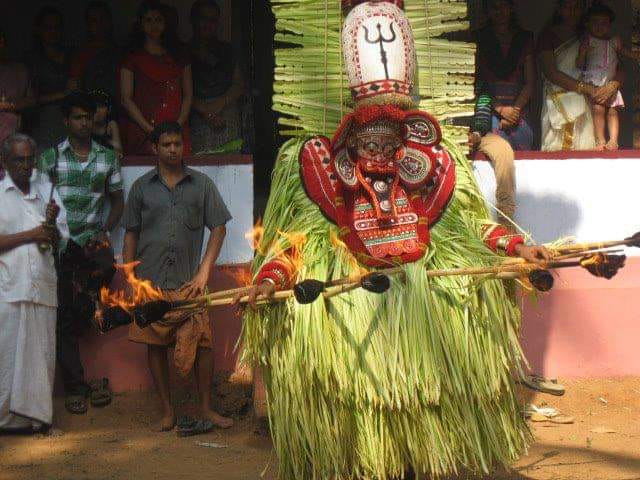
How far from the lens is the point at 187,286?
6.64 meters

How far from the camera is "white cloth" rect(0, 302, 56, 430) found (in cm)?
651

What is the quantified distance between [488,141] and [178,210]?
6.40ft

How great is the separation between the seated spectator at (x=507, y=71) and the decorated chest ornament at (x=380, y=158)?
A: 8.15 ft

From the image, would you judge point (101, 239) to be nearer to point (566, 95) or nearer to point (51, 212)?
point (51, 212)

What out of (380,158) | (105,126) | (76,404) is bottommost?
(76,404)

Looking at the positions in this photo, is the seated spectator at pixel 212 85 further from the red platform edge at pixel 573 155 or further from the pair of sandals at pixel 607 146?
the pair of sandals at pixel 607 146

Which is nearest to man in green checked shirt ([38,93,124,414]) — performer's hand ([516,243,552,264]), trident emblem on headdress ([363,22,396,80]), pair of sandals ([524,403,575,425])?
trident emblem on headdress ([363,22,396,80])

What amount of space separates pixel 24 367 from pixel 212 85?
2.15 m

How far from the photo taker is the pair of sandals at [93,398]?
22.6 feet

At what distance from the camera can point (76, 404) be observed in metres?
6.89

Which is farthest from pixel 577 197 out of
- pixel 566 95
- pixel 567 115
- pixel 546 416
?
pixel 546 416

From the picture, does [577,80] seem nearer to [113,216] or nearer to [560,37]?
[560,37]

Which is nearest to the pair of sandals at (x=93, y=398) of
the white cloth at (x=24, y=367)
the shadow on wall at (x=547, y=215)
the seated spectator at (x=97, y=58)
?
the white cloth at (x=24, y=367)

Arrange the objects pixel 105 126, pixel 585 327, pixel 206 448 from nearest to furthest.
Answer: pixel 206 448 < pixel 105 126 < pixel 585 327
